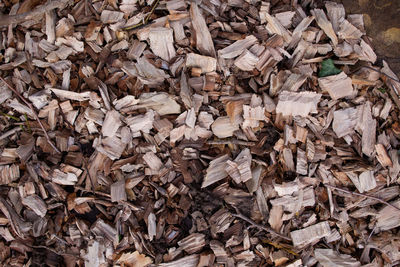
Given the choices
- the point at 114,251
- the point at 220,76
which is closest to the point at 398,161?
the point at 220,76

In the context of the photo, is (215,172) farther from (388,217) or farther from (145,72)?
(388,217)

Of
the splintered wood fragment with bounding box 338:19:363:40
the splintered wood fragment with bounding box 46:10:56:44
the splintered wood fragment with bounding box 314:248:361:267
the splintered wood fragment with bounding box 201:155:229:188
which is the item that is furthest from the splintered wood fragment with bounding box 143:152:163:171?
the splintered wood fragment with bounding box 338:19:363:40

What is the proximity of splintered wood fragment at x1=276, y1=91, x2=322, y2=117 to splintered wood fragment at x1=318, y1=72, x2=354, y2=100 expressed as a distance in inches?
2.3

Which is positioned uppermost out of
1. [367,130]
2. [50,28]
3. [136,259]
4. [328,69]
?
[50,28]

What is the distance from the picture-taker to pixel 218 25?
5.63 feet

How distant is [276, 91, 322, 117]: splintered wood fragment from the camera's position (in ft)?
5.32

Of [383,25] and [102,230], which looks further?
[383,25]

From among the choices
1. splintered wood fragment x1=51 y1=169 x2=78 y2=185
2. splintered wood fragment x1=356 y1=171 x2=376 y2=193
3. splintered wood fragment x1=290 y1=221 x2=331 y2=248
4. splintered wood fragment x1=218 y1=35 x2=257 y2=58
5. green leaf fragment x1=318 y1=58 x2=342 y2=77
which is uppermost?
splintered wood fragment x1=218 y1=35 x2=257 y2=58

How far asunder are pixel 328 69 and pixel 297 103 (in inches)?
10.1

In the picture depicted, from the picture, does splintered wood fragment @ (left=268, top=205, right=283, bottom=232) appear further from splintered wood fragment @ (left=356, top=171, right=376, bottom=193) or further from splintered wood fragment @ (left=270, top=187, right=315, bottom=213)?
splintered wood fragment @ (left=356, top=171, right=376, bottom=193)

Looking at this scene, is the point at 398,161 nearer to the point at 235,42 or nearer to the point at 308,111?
the point at 308,111

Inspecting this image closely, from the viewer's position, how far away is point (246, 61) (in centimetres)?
166

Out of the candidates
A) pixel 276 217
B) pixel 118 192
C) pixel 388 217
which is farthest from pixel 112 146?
pixel 388 217

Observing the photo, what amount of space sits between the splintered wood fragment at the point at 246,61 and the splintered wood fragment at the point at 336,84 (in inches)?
12.9
